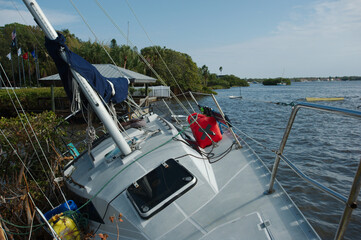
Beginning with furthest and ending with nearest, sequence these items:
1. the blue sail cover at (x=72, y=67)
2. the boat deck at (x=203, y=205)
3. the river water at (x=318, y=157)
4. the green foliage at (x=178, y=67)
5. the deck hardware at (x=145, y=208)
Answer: the green foliage at (x=178, y=67)
the river water at (x=318, y=157)
the blue sail cover at (x=72, y=67)
the deck hardware at (x=145, y=208)
the boat deck at (x=203, y=205)

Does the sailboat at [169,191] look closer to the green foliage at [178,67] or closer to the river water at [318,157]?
the river water at [318,157]

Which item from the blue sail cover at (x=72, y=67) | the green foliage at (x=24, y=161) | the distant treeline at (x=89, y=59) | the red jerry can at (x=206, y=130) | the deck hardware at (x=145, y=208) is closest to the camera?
the deck hardware at (x=145, y=208)

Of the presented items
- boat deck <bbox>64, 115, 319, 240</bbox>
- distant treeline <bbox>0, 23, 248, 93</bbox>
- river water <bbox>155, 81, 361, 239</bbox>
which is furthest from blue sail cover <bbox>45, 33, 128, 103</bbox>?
distant treeline <bbox>0, 23, 248, 93</bbox>

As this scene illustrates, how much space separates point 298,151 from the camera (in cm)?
976

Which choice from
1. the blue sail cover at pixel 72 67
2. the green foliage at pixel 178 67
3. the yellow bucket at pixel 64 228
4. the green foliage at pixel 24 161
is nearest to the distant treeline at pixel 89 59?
Answer: the green foliage at pixel 178 67

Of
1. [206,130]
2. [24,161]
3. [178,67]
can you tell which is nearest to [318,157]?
[206,130]

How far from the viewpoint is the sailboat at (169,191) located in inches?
112

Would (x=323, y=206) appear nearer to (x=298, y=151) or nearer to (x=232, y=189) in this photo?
(x=232, y=189)

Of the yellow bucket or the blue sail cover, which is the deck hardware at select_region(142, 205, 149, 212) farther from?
the blue sail cover

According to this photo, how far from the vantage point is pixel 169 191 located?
325 cm

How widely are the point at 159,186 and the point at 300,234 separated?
70.8 inches

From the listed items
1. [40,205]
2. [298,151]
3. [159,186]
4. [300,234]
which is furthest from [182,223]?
[298,151]

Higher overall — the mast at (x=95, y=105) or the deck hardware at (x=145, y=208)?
the mast at (x=95, y=105)

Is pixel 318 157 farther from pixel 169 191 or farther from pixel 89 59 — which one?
pixel 89 59
